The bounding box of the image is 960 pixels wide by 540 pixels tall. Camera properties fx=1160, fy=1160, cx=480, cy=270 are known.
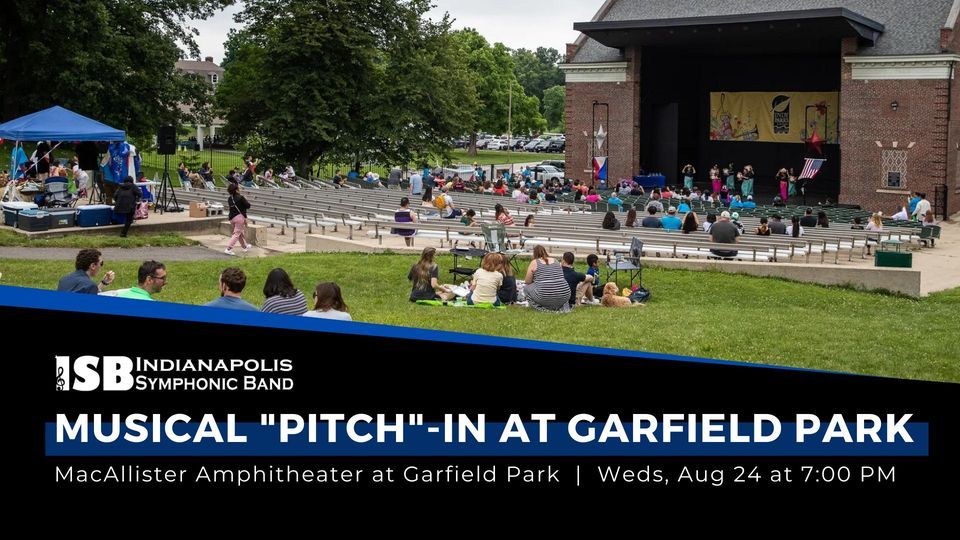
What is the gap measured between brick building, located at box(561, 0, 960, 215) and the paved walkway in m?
24.8

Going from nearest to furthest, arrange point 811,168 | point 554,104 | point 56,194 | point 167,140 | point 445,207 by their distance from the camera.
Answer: point 56,194, point 167,140, point 445,207, point 811,168, point 554,104

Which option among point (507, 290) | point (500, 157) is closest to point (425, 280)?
point (507, 290)

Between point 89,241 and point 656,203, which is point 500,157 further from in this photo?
point 89,241

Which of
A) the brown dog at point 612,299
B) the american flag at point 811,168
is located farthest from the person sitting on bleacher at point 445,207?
the american flag at point 811,168

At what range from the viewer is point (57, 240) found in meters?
23.4

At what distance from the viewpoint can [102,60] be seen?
1688 inches

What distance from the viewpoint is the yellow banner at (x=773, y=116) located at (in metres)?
48.9

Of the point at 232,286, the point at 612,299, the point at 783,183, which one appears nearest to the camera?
the point at 232,286

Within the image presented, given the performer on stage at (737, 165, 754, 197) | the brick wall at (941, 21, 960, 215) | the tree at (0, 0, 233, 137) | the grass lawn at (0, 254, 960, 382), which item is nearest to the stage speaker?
the grass lawn at (0, 254, 960, 382)

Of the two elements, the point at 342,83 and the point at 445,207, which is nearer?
the point at 445,207

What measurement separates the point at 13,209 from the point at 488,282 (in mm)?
12929

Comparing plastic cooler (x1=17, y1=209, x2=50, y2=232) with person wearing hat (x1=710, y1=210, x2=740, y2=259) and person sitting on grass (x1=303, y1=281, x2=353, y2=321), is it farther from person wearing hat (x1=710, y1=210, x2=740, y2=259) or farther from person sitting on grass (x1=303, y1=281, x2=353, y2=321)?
person sitting on grass (x1=303, y1=281, x2=353, y2=321)

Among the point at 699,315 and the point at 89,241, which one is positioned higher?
the point at 89,241

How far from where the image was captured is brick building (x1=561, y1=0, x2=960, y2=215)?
41406 mm
